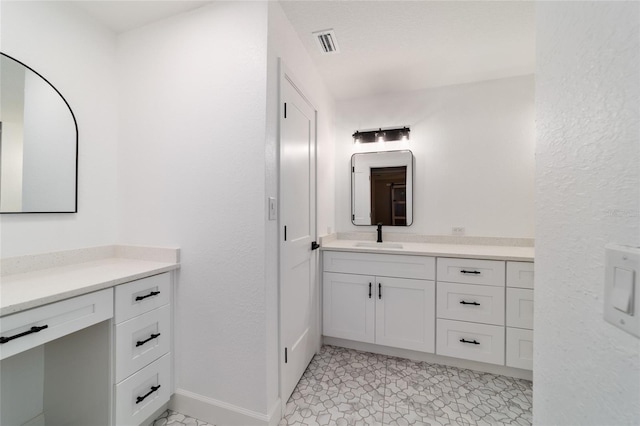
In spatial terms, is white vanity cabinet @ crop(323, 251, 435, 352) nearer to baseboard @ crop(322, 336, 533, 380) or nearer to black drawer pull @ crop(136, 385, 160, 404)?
baseboard @ crop(322, 336, 533, 380)

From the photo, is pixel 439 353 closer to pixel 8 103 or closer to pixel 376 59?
pixel 376 59

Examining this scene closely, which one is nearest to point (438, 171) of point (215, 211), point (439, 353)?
point (439, 353)

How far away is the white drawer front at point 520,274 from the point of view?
1.83 m

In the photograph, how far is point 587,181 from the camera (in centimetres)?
40

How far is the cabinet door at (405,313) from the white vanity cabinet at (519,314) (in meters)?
0.51

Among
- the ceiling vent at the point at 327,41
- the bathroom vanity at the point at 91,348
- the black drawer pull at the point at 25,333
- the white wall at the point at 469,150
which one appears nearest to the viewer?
the black drawer pull at the point at 25,333

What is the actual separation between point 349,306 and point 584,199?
2044 millimetres

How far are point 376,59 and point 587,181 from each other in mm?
2054

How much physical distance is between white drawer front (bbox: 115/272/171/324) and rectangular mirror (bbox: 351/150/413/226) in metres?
1.86

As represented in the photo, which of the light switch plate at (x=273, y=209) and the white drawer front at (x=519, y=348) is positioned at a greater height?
the light switch plate at (x=273, y=209)

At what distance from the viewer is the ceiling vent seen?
5.78ft

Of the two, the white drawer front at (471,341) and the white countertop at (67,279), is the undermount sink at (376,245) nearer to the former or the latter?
the white drawer front at (471,341)

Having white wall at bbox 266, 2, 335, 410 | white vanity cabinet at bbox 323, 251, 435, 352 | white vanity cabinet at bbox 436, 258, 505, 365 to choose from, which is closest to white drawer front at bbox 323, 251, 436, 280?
white vanity cabinet at bbox 323, 251, 435, 352

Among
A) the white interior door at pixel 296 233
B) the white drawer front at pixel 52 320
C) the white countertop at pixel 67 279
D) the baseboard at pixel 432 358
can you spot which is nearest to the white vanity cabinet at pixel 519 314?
the baseboard at pixel 432 358
